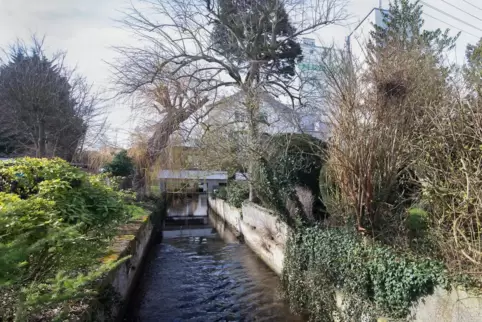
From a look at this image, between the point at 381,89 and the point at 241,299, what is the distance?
522cm

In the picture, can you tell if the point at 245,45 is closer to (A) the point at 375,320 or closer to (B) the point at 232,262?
(B) the point at 232,262

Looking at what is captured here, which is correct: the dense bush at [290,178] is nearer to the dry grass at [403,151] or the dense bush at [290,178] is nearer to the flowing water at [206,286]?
the dry grass at [403,151]

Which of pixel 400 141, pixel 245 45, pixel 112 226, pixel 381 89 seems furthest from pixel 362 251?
pixel 245 45

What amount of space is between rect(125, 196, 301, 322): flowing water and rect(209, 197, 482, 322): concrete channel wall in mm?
475

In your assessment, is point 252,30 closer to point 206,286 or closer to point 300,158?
point 300,158

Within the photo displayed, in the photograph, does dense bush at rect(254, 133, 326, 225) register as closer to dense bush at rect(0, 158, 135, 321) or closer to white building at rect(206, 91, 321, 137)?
white building at rect(206, 91, 321, 137)

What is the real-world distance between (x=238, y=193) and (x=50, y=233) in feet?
42.5

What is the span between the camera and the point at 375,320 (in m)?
4.36

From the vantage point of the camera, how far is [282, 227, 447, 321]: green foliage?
397 cm

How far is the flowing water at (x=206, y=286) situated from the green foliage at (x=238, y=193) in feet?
8.46

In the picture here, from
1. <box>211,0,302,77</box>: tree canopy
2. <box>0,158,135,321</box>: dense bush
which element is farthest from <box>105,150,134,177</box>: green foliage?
<box>0,158,135,321</box>: dense bush

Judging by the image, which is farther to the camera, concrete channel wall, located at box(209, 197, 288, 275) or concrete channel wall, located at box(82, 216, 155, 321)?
concrete channel wall, located at box(209, 197, 288, 275)

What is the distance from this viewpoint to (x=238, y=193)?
1548 cm

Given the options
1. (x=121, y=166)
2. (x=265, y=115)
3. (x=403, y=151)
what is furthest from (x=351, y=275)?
(x=121, y=166)
